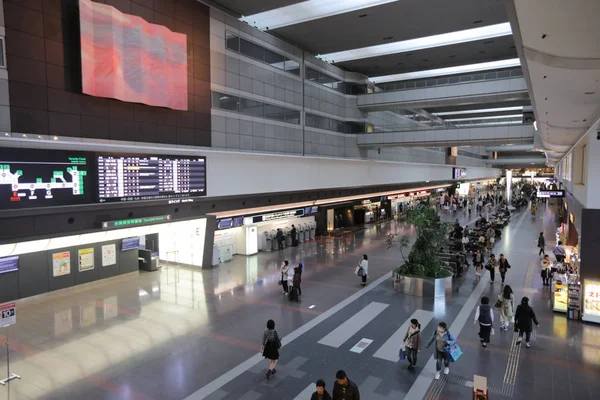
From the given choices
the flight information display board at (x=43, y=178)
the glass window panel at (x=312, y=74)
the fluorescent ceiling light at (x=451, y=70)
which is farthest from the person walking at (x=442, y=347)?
the fluorescent ceiling light at (x=451, y=70)

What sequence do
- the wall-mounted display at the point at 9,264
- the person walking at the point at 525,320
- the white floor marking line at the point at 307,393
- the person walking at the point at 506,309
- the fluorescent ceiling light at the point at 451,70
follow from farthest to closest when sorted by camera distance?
the fluorescent ceiling light at the point at 451,70 → the wall-mounted display at the point at 9,264 → the person walking at the point at 506,309 → the person walking at the point at 525,320 → the white floor marking line at the point at 307,393

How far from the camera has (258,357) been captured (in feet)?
28.7

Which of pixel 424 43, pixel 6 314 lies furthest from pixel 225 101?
pixel 424 43

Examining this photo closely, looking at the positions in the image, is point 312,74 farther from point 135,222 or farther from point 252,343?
point 252,343

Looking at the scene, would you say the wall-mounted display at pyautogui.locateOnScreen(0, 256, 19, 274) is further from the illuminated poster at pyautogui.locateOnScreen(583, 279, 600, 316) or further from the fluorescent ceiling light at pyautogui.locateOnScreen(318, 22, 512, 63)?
the fluorescent ceiling light at pyautogui.locateOnScreen(318, 22, 512, 63)

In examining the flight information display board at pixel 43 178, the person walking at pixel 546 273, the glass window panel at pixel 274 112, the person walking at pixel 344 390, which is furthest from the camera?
the glass window panel at pixel 274 112

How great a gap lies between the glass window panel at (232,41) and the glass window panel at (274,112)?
128 inches

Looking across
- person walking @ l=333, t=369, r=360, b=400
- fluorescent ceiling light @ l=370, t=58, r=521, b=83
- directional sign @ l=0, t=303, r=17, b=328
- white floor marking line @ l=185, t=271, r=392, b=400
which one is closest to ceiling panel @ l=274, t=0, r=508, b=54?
fluorescent ceiling light @ l=370, t=58, r=521, b=83

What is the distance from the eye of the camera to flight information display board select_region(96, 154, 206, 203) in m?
11.9

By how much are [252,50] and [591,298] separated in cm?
1666

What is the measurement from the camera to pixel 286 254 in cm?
2086

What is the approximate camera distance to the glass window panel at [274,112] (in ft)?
65.6

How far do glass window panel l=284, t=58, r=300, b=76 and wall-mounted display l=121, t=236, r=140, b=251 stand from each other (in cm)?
1202

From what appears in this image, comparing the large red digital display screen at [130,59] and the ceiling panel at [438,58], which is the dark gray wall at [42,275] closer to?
the large red digital display screen at [130,59]
